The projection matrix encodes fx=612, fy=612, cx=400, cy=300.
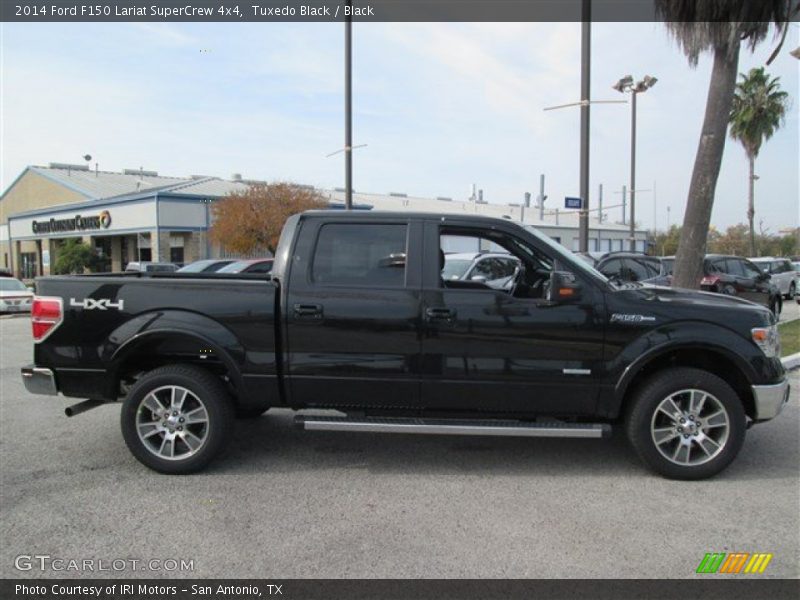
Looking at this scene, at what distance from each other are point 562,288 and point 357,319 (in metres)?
1.55

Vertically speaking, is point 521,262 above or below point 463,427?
above

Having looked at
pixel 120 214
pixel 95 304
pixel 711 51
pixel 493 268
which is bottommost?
pixel 95 304

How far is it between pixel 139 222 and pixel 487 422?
1322 inches

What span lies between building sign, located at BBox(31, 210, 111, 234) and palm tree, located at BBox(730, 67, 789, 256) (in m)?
37.4

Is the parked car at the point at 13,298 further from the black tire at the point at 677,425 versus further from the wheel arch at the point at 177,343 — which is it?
the black tire at the point at 677,425

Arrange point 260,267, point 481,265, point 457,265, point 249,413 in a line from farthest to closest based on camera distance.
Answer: point 260,267 < point 481,265 < point 457,265 < point 249,413

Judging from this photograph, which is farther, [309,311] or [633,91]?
[633,91]

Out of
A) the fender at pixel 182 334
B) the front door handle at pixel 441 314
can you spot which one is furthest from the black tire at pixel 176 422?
the front door handle at pixel 441 314

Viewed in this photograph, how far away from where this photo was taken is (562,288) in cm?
454

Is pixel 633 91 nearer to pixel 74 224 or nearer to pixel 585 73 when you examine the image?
pixel 585 73

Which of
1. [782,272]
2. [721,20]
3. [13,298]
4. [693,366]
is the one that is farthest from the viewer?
[782,272]

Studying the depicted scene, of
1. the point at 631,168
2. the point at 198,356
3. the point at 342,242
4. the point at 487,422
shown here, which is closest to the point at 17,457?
the point at 198,356

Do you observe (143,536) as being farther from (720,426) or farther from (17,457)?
(720,426)

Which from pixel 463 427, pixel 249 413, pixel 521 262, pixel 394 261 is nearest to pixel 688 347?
pixel 521 262
